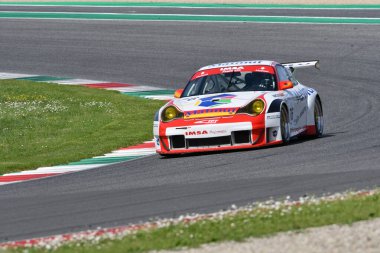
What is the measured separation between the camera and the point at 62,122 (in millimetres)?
19703

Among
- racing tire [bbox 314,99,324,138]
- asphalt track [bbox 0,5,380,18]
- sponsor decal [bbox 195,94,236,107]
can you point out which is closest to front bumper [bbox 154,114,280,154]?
sponsor decal [bbox 195,94,236,107]

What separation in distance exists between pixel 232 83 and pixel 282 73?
83 cm

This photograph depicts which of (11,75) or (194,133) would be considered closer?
(194,133)

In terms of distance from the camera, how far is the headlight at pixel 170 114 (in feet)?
48.6

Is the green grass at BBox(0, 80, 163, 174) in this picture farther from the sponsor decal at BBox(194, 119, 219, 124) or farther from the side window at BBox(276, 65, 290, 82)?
the side window at BBox(276, 65, 290, 82)

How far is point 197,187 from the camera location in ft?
37.0

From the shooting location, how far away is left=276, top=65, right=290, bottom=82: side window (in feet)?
51.8

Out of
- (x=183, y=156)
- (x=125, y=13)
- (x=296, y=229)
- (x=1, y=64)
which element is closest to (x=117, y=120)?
(x=183, y=156)

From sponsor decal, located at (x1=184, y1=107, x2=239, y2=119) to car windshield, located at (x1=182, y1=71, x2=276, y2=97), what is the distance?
0.92m

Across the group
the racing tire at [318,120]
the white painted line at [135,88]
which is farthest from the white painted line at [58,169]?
the white painted line at [135,88]

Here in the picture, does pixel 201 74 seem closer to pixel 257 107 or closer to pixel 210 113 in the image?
pixel 210 113

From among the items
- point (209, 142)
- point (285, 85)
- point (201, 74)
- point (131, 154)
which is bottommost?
point (131, 154)

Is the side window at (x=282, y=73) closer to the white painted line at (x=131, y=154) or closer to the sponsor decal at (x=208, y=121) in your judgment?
the sponsor decal at (x=208, y=121)

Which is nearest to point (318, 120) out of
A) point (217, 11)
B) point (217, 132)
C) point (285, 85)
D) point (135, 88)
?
point (285, 85)
